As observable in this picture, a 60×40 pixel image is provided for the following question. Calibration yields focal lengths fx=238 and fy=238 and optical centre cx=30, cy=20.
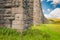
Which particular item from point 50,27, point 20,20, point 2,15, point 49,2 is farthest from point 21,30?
point 49,2

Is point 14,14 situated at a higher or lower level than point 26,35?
higher

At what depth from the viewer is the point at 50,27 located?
1119 cm

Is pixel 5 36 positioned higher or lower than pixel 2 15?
lower

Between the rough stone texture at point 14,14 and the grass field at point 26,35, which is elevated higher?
the rough stone texture at point 14,14

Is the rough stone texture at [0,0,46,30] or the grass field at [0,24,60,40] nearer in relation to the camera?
the grass field at [0,24,60,40]

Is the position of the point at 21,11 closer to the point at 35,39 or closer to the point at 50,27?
the point at 35,39

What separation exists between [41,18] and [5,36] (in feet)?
12.2

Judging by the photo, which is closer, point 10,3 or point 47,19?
point 10,3

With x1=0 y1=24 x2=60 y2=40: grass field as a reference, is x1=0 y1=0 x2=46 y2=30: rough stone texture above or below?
above

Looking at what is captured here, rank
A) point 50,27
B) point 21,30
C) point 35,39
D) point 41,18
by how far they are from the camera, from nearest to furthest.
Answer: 1. point 35,39
2. point 21,30
3. point 50,27
4. point 41,18

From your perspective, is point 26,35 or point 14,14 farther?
point 14,14

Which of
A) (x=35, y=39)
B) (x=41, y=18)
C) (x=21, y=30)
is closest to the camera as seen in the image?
(x=35, y=39)

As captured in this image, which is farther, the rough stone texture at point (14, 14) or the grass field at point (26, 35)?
the rough stone texture at point (14, 14)

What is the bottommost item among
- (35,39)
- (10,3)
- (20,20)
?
(35,39)
